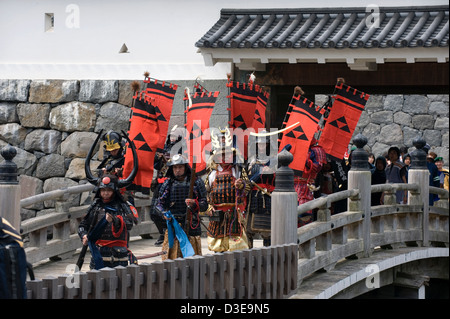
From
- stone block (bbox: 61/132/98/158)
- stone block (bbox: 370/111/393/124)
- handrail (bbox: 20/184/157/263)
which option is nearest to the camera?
handrail (bbox: 20/184/157/263)

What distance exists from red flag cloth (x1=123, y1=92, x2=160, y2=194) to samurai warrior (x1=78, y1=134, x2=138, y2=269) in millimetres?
958

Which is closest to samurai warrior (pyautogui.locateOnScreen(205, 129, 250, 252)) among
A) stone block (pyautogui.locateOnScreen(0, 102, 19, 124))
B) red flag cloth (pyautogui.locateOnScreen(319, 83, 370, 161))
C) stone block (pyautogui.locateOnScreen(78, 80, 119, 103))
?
red flag cloth (pyautogui.locateOnScreen(319, 83, 370, 161))

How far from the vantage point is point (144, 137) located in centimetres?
1146

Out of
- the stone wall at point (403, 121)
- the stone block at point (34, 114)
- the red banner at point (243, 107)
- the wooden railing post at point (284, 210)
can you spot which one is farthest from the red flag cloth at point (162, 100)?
the stone wall at point (403, 121)

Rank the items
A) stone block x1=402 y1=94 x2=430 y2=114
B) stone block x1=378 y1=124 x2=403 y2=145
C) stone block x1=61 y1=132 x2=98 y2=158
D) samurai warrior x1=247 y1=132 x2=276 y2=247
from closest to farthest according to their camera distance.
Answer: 1. samurai warrior x1=247 y1=132 x2=276 y2=247
2. stone block x1=61 y1=132 x2=98 y2=158
3. stone block x1=402 y1=94 x2=430 y2=114
4. stone block x1=378 y1=124 x2=403 y2=145

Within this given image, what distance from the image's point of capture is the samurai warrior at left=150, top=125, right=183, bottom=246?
1334 centimetres

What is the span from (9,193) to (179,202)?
2070 millimetres

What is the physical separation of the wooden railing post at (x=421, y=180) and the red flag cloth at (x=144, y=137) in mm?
4825

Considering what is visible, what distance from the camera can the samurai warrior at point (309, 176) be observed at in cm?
1240

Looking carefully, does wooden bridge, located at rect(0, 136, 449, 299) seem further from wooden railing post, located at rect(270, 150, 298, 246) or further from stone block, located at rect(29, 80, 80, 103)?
stone block, located at rect(29, 80, 80, 103)

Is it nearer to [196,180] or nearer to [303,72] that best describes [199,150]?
[196,180]

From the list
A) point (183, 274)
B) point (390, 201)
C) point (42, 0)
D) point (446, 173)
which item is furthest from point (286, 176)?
point (446, 173)

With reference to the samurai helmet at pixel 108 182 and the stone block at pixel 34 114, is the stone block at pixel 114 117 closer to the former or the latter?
the stone block at pixel 34 114

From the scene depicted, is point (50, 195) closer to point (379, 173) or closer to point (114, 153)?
point (114, 153)
